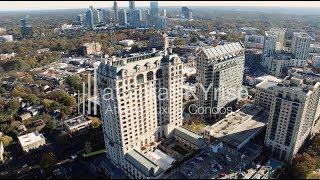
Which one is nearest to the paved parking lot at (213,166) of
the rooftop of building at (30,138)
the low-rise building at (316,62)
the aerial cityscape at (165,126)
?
the aerial cityscape at (165,126)

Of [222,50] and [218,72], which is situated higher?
[222,50]

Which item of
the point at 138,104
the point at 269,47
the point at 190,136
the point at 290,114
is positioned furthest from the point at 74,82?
the point at 269,47

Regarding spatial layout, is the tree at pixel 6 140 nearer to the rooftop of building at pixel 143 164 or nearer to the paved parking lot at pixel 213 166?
the rooftop of building at pixel 143 164

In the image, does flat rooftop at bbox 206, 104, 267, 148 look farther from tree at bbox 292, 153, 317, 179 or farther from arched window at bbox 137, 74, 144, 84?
arched window at bbox 137, 74, 144, 84

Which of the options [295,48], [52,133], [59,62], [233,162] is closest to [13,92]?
[52,133]

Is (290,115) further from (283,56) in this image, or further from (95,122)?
(283,56)
